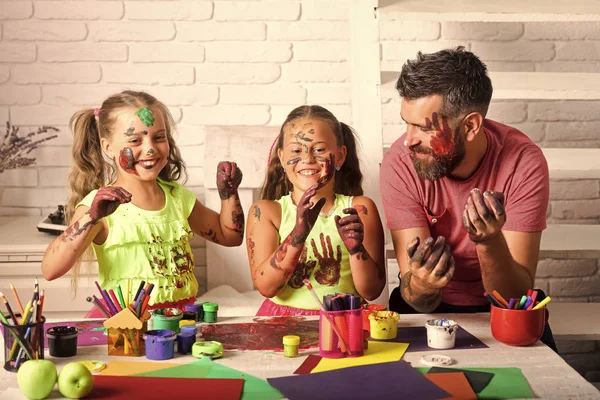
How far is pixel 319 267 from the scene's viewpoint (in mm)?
2324

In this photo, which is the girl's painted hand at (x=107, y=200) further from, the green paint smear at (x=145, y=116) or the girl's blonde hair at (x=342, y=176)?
the girl's blonde hair at (x=342, y=176)

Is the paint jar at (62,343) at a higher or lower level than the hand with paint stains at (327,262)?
lower

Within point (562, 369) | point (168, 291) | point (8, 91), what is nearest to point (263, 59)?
point (8, 91)

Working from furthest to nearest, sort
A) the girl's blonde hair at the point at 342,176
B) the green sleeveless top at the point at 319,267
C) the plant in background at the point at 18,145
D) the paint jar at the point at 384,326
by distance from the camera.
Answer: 1. the plant in background at the point at 18,145
2. the girl's blonde hair at the point at 342,176
3. the green sleeveless top at the point at 319,267
4. the paint jar at the point at 384,326

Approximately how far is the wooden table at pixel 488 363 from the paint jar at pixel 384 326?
11 centimetres

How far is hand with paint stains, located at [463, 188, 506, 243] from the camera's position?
6.18 ft

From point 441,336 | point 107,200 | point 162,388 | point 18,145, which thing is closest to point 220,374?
point 162,388

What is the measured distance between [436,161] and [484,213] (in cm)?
45

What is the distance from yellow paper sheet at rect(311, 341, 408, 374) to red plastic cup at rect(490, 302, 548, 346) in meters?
0.21

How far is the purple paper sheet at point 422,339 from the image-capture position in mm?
1816

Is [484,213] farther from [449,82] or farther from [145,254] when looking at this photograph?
[145,254]

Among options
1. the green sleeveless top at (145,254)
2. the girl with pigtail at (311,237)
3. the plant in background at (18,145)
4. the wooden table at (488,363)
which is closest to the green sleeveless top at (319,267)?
the girl with pigtail at (311,237)

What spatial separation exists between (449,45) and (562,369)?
6.50ft

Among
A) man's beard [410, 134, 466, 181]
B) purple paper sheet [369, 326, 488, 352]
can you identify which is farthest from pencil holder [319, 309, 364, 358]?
man's beard [410, 134, 466, 181]
